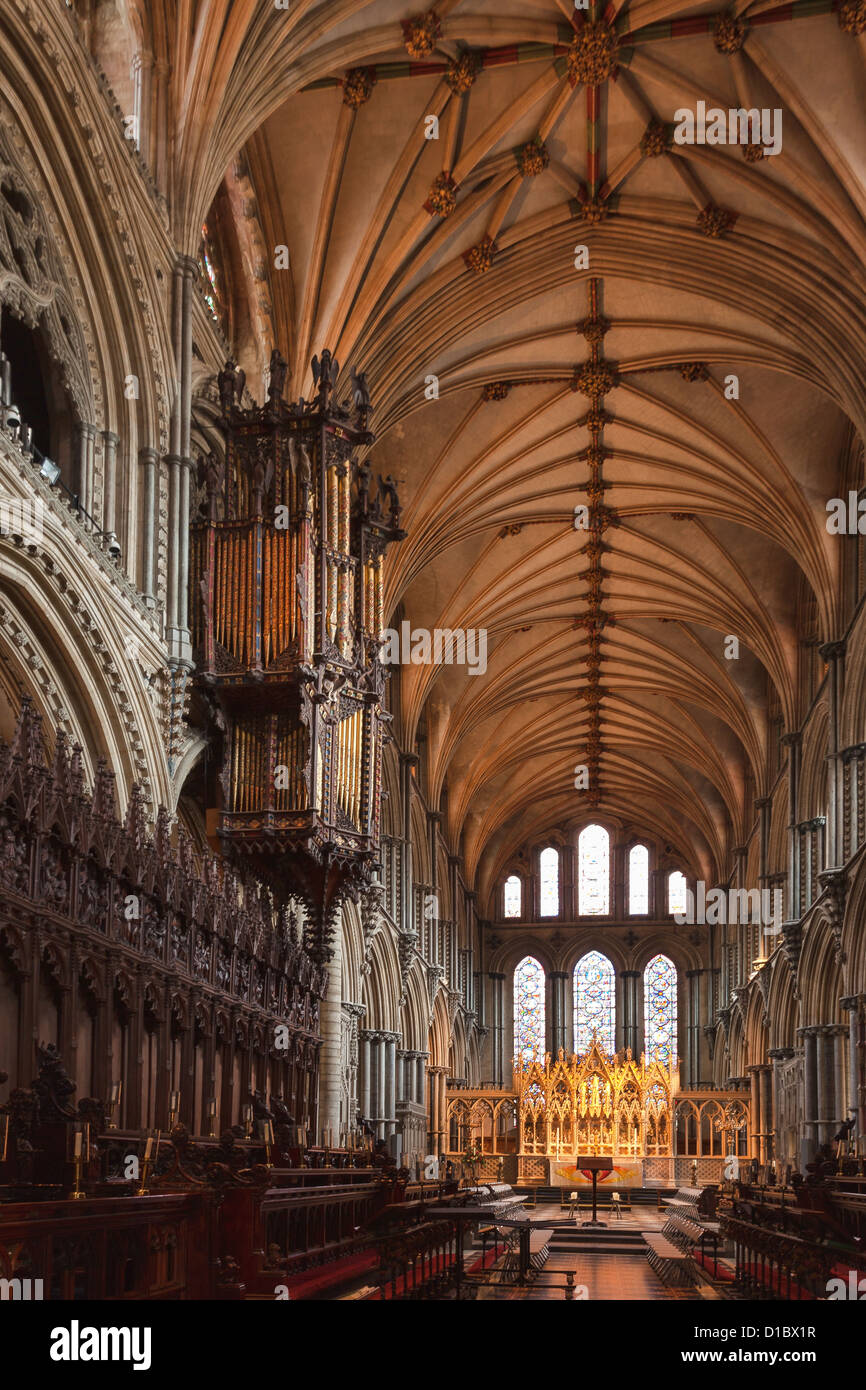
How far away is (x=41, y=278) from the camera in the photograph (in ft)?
46.0

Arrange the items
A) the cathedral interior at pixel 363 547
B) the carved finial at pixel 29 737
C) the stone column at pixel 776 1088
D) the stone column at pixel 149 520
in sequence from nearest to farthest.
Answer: the carved finial at pixel 29 737 < the cathedral interior at pixel 363 547 < the stone column at pixel 149 520 < the stone column at pixel 776 1088

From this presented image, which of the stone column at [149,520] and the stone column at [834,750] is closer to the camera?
the stone column at [149,520]

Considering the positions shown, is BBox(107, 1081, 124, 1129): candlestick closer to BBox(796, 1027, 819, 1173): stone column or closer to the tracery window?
the tracery window

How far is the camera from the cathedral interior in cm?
1177

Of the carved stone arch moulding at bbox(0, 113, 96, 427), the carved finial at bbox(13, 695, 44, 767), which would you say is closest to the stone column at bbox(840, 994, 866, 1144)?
the carved stone arch moulding at bbox(0, 113, 96, 427)

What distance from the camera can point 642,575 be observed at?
109 feet

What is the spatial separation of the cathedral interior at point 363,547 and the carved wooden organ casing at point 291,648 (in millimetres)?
58

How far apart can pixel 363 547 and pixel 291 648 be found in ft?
8.77

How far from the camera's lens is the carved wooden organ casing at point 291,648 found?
675 inches

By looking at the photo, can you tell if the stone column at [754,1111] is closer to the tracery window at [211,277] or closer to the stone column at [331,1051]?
the stone column at [331,1051]

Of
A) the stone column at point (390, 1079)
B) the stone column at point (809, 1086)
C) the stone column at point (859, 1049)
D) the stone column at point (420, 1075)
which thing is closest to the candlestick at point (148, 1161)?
the stone column at point (859, 1049)

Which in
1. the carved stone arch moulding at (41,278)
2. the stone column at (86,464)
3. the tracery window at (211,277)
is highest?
the tracery window at (211,277)
